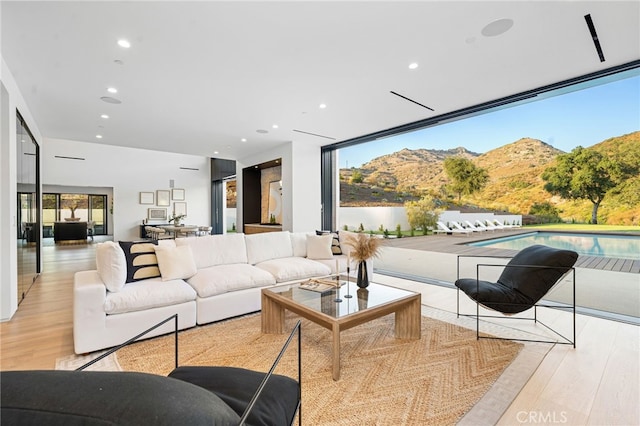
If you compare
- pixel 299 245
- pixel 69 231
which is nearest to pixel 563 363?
pixel 299 245

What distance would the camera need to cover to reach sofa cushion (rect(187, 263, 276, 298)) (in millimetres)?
3041

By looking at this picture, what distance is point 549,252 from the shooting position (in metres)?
2.69

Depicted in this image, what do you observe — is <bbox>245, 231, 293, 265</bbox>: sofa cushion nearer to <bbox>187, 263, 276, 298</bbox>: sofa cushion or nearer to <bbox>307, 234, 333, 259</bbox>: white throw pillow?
<bbox>307, 234, 333, 259</bbox>: white throw pillow

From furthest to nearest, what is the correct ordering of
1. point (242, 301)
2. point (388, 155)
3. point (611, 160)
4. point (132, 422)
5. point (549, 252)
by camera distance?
point (388, 155) < point (611, 160) < point (242, 301) < point (549, 252) < point (132, 422)

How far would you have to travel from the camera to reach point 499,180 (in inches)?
183

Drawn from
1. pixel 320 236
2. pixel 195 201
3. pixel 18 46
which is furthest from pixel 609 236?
pixel 195 201

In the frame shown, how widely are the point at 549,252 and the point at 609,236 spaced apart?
5.25 feet

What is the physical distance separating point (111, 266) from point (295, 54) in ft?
8.84

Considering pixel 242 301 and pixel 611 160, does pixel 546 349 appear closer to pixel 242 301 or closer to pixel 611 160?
pixel 611 160

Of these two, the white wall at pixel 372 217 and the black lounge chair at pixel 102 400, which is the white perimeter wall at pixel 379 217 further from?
the black lounge chair at pixel 102 400

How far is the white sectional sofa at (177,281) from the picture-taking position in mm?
2479

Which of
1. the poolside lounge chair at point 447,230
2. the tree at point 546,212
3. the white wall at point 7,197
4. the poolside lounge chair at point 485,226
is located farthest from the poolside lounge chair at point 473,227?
the white wall at point 7,197

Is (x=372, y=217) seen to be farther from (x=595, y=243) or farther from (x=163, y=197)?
(x=163, y=197)

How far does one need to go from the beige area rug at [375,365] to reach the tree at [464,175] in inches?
114
